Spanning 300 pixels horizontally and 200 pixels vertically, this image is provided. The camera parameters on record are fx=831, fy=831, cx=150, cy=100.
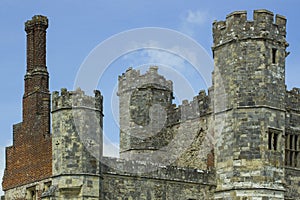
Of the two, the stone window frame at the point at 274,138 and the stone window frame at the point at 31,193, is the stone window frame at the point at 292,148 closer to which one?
the stone window frame at the point at 274,138

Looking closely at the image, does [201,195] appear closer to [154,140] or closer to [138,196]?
[138,196]

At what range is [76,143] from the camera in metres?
33.0

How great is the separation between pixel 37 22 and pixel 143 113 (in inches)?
338

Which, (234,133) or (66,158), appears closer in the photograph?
(66,158)

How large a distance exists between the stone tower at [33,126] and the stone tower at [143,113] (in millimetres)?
7450

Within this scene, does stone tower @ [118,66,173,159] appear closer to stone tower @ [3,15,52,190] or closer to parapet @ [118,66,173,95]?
parapet @ [118,66,173,95]

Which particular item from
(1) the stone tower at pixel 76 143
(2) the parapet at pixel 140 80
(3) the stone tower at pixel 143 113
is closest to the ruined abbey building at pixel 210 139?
(1) the stone tower at pixel 76 143

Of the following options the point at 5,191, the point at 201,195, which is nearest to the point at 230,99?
the point at 201,195

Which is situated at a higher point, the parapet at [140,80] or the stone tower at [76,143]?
the parapet at [140,80]

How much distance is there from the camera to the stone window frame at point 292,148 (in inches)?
1492

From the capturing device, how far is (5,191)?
37.3 metres

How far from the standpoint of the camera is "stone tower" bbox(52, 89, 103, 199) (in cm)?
3269

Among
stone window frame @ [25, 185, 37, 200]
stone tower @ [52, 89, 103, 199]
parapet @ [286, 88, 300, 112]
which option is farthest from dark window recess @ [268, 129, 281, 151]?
stone window frame @ [25, 185, 37, 200]

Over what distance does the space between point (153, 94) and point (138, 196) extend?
33.8 feet
